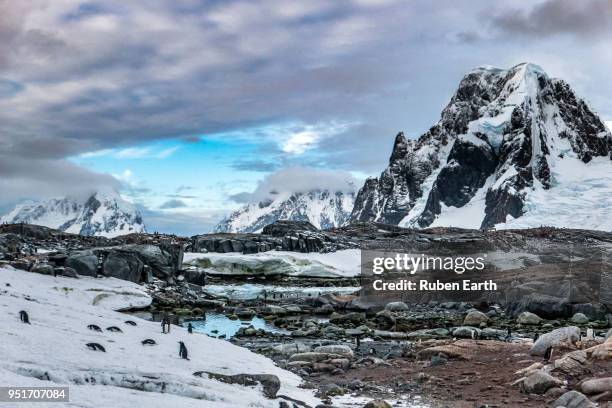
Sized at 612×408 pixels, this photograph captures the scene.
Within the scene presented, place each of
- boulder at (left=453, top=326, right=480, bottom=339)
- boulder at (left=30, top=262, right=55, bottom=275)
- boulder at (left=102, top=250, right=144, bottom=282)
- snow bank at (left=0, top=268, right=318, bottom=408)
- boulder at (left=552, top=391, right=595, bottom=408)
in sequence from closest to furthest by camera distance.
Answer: snow bank at (left=0, top=268, right=318, bottom=408) < boulder at (left=552, top=391, right=595, bottom=408) < boulder at (left=453, top=326, right=480, bottom=339) < boulder at (left=30, top=262, right=55, bottom=275) < boulder at (left=102, top=250, right=144, bottom=282)

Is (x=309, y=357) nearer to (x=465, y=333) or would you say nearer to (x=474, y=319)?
(x=465, y=333)

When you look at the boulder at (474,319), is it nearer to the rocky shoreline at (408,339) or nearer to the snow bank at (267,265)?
the rocky shoreline at (408,339)

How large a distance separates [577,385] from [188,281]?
157ft

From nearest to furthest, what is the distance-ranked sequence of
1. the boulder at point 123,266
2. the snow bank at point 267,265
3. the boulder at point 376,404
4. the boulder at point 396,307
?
1. the boulder at point 376,404
2. the boulder at point 123,266
3. the boulder at point 396,307
4. the snow bank at point 267,265

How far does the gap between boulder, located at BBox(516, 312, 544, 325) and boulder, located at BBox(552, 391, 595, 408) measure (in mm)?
21496

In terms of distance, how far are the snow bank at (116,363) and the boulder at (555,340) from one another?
9182mm

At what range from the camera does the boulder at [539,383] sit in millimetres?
16812

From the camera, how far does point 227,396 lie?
1398 centimetres

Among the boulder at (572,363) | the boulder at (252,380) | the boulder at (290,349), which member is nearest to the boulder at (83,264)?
the boulder at (290,349)

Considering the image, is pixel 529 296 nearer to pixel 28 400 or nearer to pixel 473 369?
pixel 473 369

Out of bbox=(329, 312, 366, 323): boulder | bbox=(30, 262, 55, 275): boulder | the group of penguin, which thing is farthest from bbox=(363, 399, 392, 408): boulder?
bbox=(30, 262, 55, 275): boulder

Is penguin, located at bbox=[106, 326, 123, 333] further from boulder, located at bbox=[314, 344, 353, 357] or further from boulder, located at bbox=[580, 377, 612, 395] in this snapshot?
boulder, located at bbox=[580, 377, 612, 395]

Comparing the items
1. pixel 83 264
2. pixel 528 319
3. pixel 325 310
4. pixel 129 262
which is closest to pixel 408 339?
pixel 528 319

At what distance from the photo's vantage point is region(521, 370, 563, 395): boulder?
55.2ft
